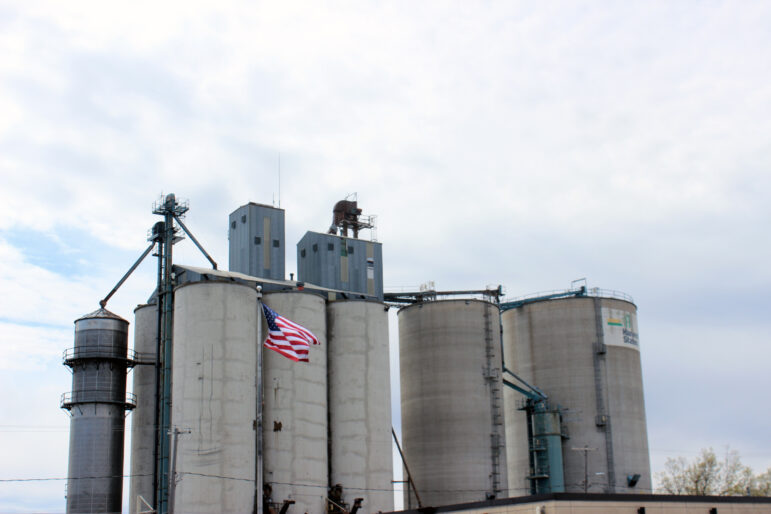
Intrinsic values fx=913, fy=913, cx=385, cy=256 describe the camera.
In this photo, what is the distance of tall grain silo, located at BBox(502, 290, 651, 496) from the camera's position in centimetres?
6038

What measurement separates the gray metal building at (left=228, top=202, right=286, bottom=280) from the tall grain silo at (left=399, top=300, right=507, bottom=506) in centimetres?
1116

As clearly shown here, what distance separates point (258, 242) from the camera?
5662 cm

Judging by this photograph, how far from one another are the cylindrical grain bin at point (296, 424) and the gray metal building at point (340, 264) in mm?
8414

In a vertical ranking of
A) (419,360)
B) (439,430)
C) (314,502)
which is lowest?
(314,502)

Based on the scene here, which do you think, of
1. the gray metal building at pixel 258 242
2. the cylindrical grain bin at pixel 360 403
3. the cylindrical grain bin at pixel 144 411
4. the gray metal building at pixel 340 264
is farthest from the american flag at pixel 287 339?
the gray metal building at pixel 340 264

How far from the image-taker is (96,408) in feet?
169

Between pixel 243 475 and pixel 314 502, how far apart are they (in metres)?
4.50

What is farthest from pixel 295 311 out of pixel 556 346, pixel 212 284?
pixel 556 346

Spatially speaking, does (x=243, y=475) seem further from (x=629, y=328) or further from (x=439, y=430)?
(x=629, y=328)

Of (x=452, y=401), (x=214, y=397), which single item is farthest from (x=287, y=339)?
(x=452, y=401)

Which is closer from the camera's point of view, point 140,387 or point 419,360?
point 140,387

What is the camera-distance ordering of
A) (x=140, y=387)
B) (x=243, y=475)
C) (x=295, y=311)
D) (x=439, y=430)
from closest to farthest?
(x=243, y=475) < (x=295, y=311) < (x=140, y=387) < (x=439, y=430)

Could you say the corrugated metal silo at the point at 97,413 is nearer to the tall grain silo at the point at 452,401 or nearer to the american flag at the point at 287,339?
the american flag at the point at 287,339

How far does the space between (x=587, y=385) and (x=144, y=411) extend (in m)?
29.0
